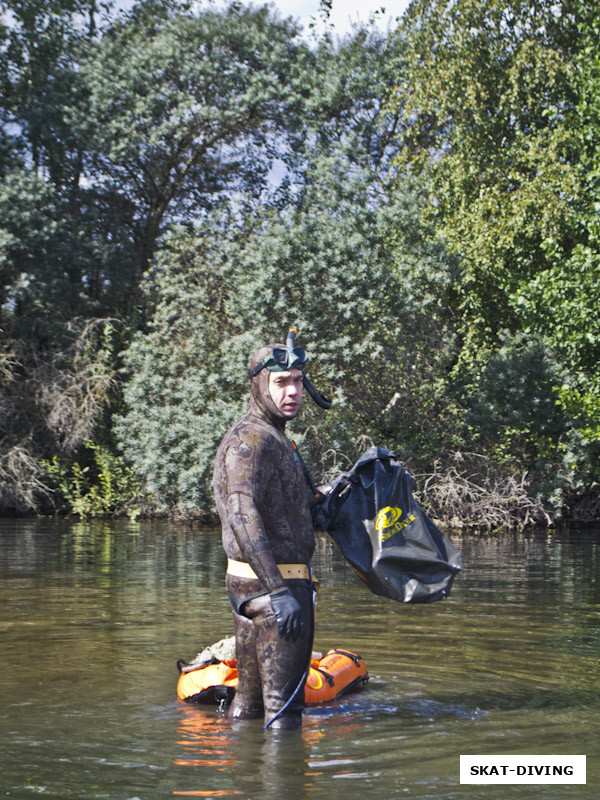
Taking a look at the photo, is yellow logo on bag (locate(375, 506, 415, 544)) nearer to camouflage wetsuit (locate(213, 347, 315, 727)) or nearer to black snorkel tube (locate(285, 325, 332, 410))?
camouflage wetsuit (locate(213, 347, 315, 727))

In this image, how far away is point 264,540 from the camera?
202 inches

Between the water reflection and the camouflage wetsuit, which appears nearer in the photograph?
the water reflection

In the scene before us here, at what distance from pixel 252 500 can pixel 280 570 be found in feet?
1.43

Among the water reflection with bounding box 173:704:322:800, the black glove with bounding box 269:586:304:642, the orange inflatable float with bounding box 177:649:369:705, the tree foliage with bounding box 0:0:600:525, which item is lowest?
the water reflection with bounding box 173:704:322:800

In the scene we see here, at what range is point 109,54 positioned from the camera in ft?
84.6

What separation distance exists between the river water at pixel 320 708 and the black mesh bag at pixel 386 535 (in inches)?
30.5

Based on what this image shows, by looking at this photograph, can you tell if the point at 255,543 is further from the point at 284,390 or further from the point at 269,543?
the point at 284,390

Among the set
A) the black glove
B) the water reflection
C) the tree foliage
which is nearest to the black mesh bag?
the black glove

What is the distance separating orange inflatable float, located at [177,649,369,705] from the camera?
241 inches

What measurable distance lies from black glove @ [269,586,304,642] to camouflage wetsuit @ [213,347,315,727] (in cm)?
4

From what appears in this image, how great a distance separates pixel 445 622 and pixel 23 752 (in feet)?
17.0

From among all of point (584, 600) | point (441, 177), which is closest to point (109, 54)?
point (441, 177)

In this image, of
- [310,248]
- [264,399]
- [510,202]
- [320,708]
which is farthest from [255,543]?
[510,202]

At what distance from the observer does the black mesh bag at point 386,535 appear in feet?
18.9
